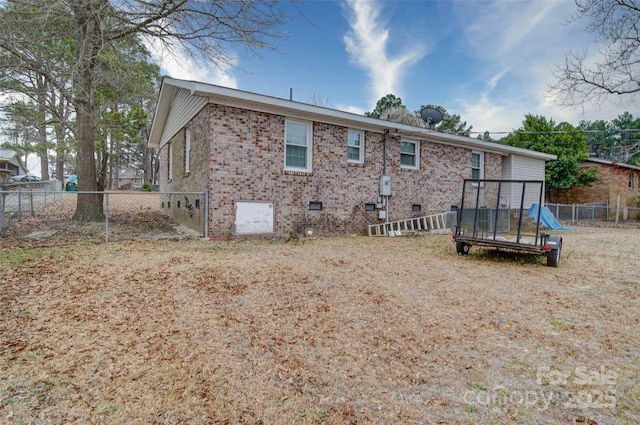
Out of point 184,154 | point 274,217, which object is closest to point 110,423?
point 274,217

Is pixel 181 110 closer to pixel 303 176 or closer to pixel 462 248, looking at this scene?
pixel 303 176

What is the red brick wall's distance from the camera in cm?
847

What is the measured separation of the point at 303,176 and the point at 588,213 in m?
19.5

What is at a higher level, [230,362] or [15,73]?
[15,73]

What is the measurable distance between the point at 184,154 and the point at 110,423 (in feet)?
35.2

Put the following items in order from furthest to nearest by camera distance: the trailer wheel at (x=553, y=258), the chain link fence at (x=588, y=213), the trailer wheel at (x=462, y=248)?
the chain link fence at (x=588, y=213), the trailer wheel at (x=462, y=248), the trailer wheel at (x=553, y=258)

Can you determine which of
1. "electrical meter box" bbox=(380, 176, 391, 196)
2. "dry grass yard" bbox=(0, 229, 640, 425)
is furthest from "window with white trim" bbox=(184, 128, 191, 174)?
"electrical meter box" bbox=(380, 176, 391, 196)

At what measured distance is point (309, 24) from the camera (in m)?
8.17

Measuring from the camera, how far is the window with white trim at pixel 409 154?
39.2 ft

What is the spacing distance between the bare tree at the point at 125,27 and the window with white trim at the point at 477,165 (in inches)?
387

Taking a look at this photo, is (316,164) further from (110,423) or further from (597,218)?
(597,218)

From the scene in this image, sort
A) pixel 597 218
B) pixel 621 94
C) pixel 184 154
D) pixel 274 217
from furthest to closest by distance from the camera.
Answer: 1. pixel 597 218
2. pixel 621 94
3. pixel 184 154
4. pixel 274 217

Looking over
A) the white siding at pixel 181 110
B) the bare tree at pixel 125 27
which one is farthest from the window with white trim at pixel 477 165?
the white siding at pixel 181 110

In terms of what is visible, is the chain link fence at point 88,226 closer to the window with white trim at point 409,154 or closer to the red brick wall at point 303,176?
the red brick wall at point 303,176
